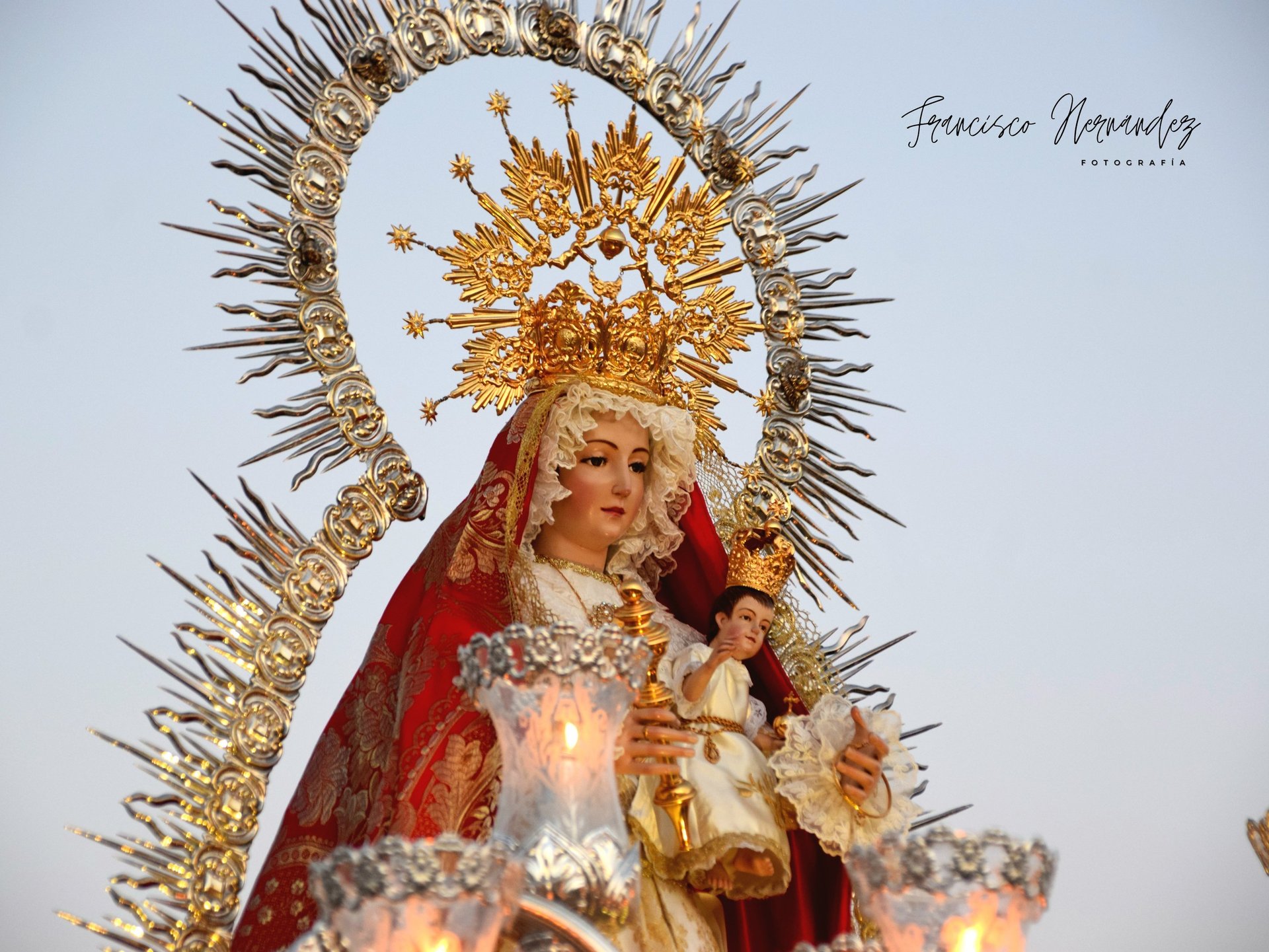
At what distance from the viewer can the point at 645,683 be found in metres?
4.03

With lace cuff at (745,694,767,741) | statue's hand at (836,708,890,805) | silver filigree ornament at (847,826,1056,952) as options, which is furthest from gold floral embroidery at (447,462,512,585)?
silver filigree ornament at (847,826,1056,952)

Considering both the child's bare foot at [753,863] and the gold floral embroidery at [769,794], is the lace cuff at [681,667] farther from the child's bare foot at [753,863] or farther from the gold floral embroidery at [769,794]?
the child's bare foot at [753,863]

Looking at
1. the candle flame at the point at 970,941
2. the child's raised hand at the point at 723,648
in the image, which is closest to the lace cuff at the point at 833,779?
the child's raised hand at the point at 723,648

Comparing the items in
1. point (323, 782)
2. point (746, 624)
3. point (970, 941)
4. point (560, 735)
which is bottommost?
point (970, 941)

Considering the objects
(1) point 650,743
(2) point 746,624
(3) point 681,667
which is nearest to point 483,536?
(3) point 681,667

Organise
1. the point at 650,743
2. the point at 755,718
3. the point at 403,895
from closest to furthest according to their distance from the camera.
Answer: the point at 403,895 < the point at 650,743 < the point at 755,718

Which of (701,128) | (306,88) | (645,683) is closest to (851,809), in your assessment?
(645,683)

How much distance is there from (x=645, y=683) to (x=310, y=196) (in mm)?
1659

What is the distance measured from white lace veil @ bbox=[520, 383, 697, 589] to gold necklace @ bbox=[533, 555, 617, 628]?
0.07m

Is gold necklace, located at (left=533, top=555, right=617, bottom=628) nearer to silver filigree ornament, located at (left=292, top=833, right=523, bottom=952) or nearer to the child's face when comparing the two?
the child's face

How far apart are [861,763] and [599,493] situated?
3.54 feet

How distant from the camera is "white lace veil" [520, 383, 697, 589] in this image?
4.59m

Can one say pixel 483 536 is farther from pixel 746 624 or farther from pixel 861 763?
pixel 861 763

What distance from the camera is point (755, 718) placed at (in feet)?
14.6
